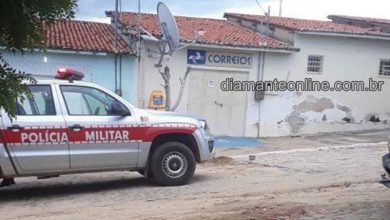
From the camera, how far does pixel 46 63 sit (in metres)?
16.5

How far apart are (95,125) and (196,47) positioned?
983cm

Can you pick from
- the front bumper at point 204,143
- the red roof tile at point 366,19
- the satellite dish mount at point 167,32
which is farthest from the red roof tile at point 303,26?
the front bumper at point 204,143

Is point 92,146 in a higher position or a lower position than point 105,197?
higher

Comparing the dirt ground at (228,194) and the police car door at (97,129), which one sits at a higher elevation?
the police car door at (97,129)

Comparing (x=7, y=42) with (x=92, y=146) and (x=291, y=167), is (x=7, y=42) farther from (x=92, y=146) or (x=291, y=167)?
(x=291, y=167)

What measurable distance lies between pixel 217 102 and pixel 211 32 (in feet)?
8.93

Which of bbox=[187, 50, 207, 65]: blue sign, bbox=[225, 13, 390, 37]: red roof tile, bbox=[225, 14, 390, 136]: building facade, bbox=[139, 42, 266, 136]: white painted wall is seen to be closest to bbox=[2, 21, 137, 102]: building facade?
bbox=[139, 42, 266, 136]: white painted wall

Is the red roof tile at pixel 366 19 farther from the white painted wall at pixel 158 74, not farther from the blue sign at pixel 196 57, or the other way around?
the blue sign at pixel 196 57

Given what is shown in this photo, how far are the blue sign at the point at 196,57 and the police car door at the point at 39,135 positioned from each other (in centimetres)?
996

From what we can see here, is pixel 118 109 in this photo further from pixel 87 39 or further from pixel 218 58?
pixel 218 58

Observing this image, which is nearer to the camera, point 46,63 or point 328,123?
point 46,63

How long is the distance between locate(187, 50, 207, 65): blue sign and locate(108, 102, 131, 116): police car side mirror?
30.7 feet

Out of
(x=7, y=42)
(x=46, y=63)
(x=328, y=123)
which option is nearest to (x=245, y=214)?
(x=7, y=42)

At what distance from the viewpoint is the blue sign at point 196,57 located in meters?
18.1
